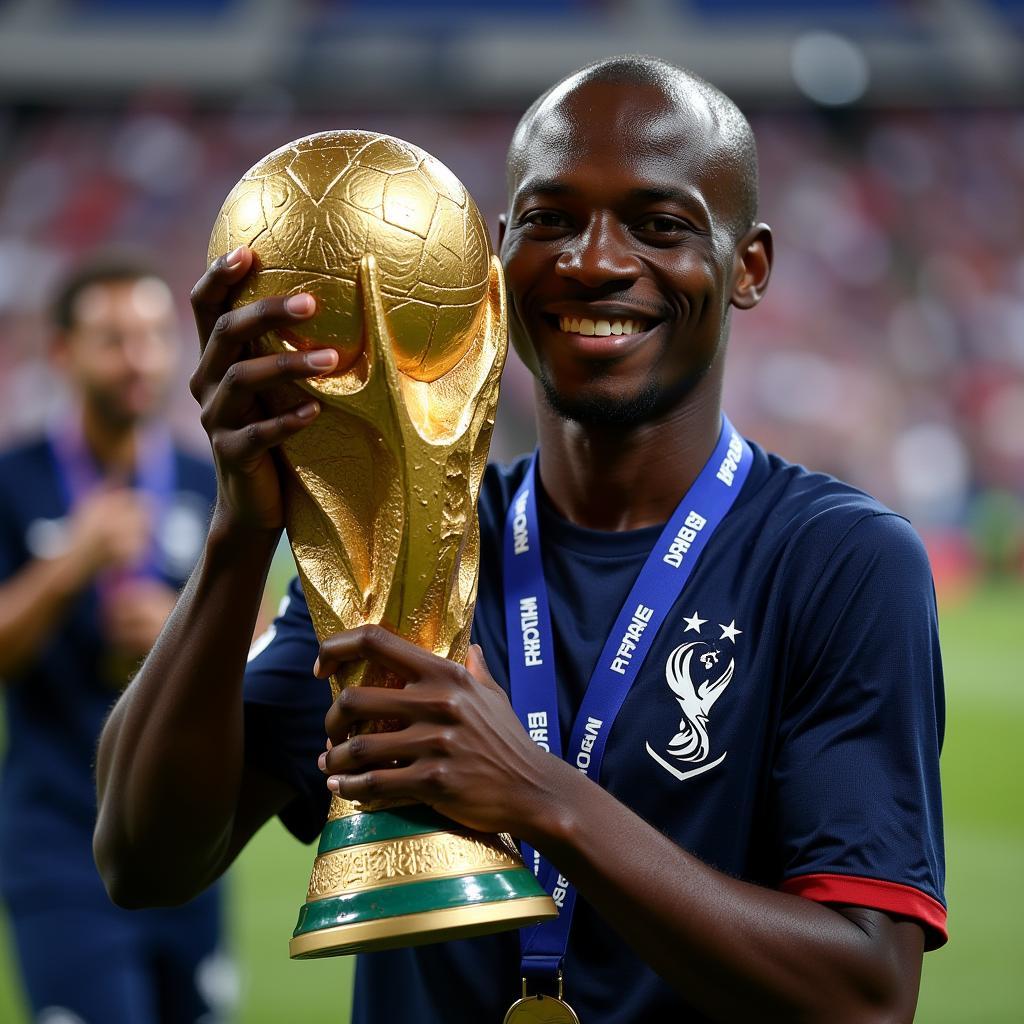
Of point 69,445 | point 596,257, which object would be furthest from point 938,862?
point 69,445

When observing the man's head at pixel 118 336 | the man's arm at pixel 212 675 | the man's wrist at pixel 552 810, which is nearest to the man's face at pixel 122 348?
the man's head at pixel 118 336

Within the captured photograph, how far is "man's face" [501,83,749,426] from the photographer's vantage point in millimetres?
1743

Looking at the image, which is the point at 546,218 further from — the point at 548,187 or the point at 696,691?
the point at 696,691

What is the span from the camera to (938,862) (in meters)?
1.67

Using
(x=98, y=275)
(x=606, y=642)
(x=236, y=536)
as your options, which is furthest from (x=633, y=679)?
(x=98, y=275)

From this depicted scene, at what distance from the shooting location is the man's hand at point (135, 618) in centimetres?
368

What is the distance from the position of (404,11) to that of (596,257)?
19.7 m

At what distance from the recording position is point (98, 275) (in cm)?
403

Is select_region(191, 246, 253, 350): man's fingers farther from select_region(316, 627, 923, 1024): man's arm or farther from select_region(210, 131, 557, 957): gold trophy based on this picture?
select_region(316, 627, 923, 1024): man's arm

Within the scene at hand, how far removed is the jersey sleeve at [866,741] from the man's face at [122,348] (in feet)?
8.45

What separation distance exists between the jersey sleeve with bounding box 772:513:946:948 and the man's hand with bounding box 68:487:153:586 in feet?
7.93

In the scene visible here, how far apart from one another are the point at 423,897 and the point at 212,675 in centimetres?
40

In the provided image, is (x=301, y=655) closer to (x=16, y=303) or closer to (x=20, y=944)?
(x=20, y=944)

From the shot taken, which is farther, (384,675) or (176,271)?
A: (176,271)
